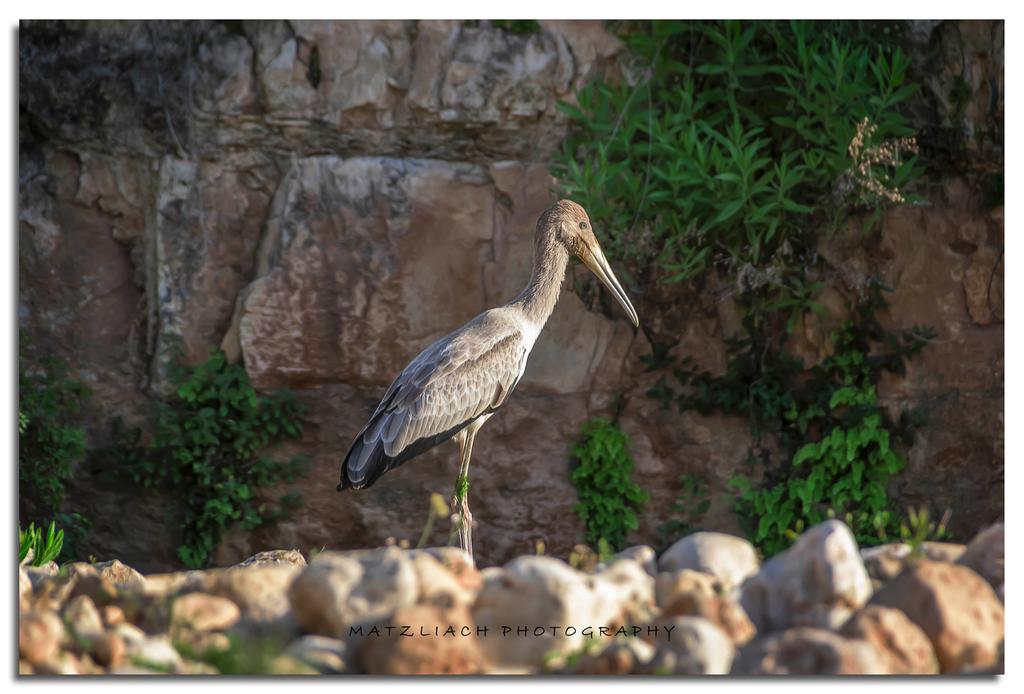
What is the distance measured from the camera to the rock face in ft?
18.5

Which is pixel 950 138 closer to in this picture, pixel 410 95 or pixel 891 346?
pixel 891 346

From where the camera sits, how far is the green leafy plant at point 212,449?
5.77 meters

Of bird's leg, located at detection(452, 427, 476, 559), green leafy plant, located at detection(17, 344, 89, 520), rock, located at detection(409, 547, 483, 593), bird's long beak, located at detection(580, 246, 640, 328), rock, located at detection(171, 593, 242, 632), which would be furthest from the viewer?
green leafy plant, located at detection(17, 344, 89, 520)

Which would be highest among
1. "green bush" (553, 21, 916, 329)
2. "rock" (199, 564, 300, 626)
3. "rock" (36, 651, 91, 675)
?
"green bush" (553, 21, 916, 329)

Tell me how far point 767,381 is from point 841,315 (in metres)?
0.47

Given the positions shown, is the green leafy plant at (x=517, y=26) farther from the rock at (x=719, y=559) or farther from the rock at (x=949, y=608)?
the rock at (x=949, y=608)

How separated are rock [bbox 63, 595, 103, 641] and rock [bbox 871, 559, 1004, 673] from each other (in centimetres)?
187

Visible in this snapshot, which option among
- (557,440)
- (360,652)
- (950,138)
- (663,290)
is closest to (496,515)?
(557,440)

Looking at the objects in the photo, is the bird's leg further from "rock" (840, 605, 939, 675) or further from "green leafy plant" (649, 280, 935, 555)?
"rock" (840, 605, 939, 675)

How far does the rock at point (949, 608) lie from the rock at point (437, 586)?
1.00m

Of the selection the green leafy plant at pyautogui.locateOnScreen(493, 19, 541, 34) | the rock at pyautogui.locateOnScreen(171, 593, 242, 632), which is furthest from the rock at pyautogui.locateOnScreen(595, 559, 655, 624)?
the green leafy plant at pyautogui.locateOnScreen(493, 19, 541, 34)

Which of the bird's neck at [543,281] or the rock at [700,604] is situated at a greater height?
the bird's neck at [543,281]

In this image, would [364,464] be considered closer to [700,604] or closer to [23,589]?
[23,589]

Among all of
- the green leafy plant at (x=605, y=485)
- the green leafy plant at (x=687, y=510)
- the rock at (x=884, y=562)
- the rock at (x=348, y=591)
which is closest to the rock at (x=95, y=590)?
the rock at (x=348, y=591)
